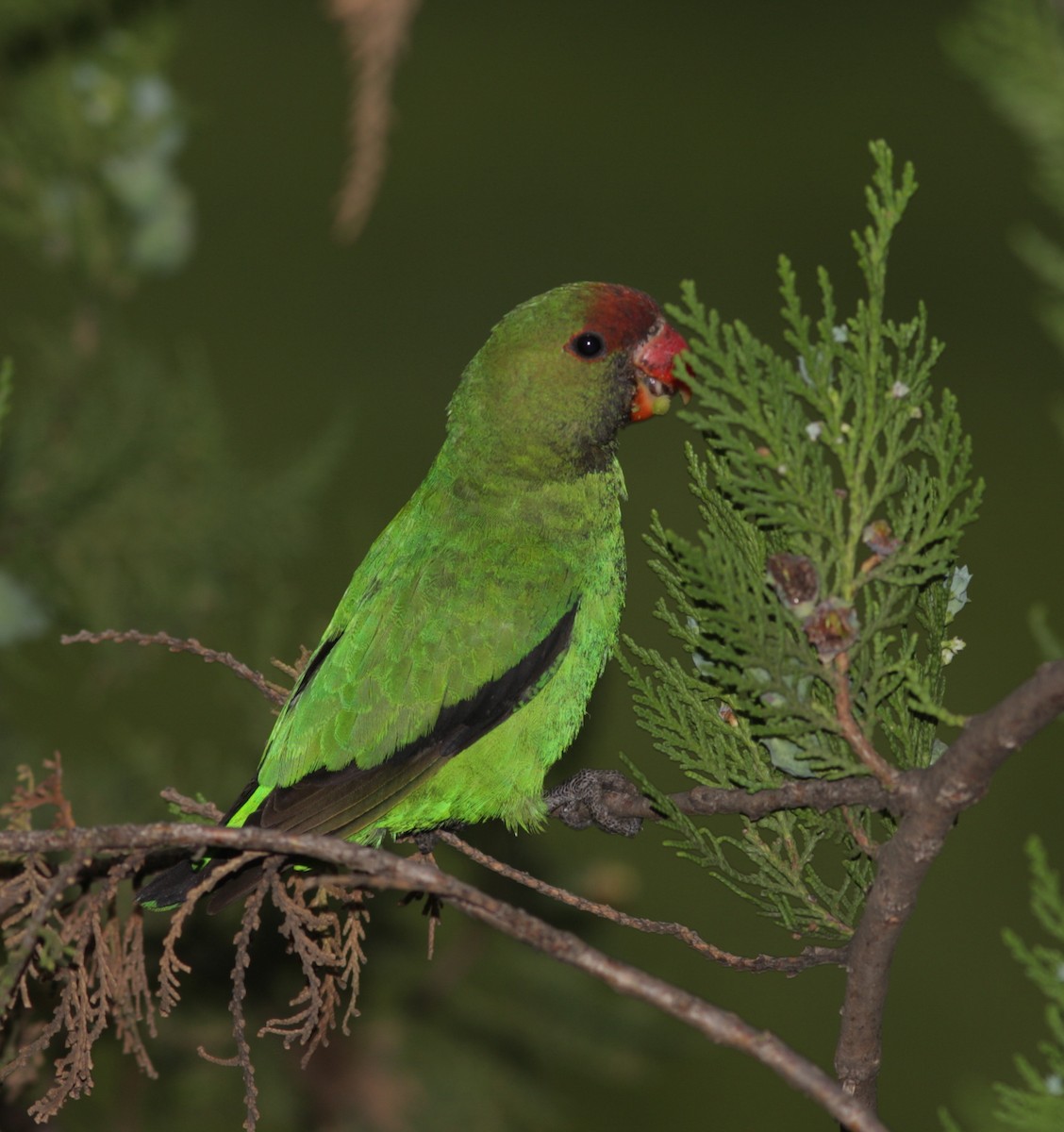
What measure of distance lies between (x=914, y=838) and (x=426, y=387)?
4.97 metres

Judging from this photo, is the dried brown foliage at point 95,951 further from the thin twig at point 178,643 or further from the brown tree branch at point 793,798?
the brown tree branch at point 793,798

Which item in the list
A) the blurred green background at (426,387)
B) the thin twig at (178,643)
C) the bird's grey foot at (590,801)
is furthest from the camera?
the blurred green background at (426,387)

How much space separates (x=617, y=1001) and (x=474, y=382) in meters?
1.32

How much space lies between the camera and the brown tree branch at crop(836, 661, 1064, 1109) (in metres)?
0.81

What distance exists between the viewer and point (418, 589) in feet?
5.88

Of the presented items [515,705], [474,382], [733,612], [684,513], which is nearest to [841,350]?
[733,612]

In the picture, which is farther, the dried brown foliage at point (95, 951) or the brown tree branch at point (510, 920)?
the dried brown foliage at point (95, 951)

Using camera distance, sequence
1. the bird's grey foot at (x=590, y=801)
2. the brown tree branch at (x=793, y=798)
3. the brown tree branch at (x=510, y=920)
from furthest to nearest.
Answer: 1. the bird's grey foot at (x=590, y=801)
2. the brown tree branch at (x=793, y=798)
3. the brown tree branch at (x=510, y=920)

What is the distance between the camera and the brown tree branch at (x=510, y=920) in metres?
0.80

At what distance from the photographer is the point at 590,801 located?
169cm

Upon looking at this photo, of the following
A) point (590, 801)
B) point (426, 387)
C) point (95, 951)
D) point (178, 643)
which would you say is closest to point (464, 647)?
point (590, 801)

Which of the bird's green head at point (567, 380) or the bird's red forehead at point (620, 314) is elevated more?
the bird's red forehead at point (620, 314)

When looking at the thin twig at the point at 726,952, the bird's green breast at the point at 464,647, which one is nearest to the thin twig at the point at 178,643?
the bird's green breast at the point at 464,647

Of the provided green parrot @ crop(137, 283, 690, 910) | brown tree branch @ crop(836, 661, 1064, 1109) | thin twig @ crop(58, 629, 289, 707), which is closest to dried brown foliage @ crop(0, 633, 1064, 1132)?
brown tree branch @ crop(836, 661, 1064, 1109)
